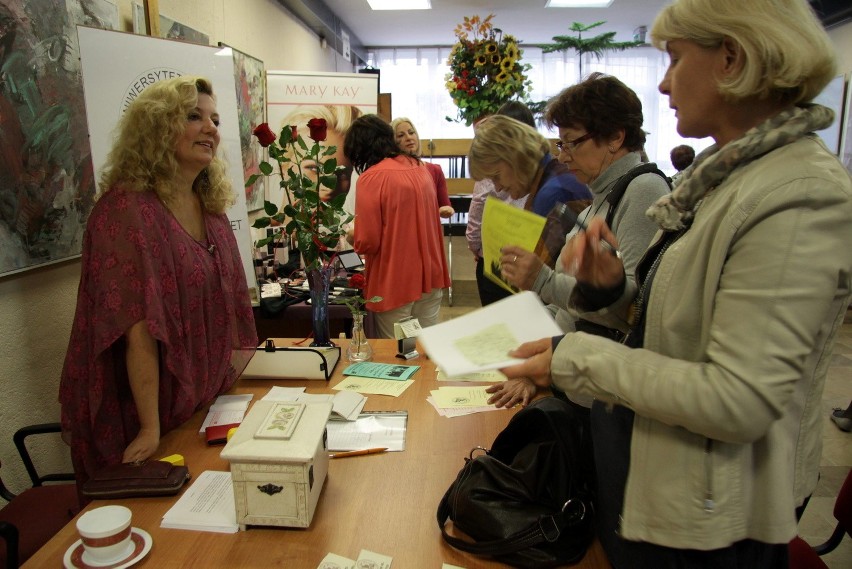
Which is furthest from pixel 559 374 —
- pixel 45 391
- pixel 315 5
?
pixel 315 5

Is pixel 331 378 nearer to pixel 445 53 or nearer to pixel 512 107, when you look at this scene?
pixel 512 107

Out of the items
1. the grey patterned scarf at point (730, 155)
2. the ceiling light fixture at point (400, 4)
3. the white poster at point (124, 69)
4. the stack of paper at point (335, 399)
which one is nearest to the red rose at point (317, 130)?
the white poster at point (124, 69)

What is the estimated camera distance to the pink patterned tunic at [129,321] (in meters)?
1.46

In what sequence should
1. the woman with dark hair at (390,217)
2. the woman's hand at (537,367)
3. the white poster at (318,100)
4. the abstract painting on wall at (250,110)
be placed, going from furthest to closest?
the white poster at (318,100) < the abstract painting on wall at (250,110) < the woman with dark hair at (390,217) < the woman's hand at (537,367)

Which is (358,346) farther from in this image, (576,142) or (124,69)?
(124,69)

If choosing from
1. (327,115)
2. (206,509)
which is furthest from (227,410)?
(327,115)

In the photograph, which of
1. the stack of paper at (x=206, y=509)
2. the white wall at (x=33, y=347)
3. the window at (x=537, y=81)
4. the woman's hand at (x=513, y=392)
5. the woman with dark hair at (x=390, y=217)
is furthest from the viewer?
the window at (x=537, y=81)

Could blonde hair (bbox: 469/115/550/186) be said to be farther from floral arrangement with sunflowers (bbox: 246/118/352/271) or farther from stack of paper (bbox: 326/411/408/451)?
stack of paper (bbox: 326/411/408/451)

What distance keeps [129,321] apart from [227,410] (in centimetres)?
38

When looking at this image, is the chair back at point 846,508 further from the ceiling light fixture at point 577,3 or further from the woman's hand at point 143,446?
the ceiling light fixture at point 577,3

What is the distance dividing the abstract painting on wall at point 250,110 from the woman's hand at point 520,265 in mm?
2668

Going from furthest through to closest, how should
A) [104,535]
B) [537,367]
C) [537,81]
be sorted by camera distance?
[537,81] → [104,535] → [537,367]

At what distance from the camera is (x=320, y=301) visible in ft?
7.09

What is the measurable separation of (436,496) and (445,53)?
8741 mm
